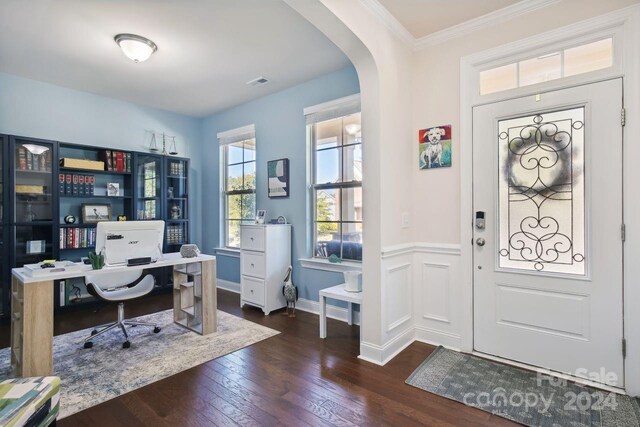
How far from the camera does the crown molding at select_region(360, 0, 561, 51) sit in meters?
2.45

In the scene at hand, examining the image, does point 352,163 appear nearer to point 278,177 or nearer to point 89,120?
point 278,177

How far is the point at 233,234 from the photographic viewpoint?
510cm

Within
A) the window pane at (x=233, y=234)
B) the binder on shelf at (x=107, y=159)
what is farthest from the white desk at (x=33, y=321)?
the window pane at (x=233, y=234)

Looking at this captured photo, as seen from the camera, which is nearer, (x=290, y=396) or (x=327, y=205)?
(x=290, y=396)

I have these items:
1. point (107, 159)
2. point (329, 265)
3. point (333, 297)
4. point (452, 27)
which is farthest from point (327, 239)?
point (107, 159)

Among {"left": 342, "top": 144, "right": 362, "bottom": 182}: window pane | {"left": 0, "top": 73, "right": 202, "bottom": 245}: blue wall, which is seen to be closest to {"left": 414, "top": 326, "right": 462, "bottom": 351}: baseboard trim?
{"left": 342, "top": 144, "right": 362, "bottom": 182}: window pane

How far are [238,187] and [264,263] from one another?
5.34ft

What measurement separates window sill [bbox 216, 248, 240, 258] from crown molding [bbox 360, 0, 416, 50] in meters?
3.47

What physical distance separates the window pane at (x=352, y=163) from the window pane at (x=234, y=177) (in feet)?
6.33

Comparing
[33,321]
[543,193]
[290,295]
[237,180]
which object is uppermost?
[237,180]

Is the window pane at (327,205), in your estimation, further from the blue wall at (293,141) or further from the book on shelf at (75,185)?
the book on shelf at (75,185)

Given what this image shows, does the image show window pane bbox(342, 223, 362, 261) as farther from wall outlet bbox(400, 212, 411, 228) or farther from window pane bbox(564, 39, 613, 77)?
window pane bbox(564, 39, 613, 77)

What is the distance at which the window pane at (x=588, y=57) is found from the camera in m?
2.21

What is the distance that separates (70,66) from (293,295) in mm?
3533
